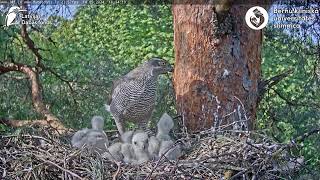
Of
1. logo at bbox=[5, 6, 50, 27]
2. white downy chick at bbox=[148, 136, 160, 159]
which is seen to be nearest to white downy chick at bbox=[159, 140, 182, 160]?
white downy chick at bbox=[148, 136, 160, 159]

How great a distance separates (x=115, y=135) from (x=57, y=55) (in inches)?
68.6

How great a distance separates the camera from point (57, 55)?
500cm

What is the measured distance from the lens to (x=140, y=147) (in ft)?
9.21

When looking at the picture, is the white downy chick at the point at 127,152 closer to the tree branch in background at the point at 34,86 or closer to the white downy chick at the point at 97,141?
the white downy chick at the point at 97,141

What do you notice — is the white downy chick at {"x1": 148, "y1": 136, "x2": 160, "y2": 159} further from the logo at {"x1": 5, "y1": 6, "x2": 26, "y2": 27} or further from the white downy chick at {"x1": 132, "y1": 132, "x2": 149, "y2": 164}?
the logo at {"x1": 5, "y1": 6, "x2": 26, "y2": 27}

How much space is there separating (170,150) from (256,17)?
76 cm

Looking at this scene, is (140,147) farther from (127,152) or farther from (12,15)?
(12,15)

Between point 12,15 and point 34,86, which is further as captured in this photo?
point 34,86

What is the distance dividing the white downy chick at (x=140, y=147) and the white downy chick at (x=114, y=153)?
6 centimetres

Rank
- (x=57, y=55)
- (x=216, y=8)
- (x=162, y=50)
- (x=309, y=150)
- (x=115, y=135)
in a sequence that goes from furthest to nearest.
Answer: (x=162, y=50) < (x=57, y=55) < (x=309, y=150) < (x=115, y=135) < (x=216, y=8)

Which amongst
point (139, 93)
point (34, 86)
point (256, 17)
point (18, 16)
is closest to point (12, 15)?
point (18, 16)

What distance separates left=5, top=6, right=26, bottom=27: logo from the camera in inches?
152

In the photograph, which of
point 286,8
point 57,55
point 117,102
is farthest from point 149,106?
point 57,55

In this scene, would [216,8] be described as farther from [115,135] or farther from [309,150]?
[309,150]
